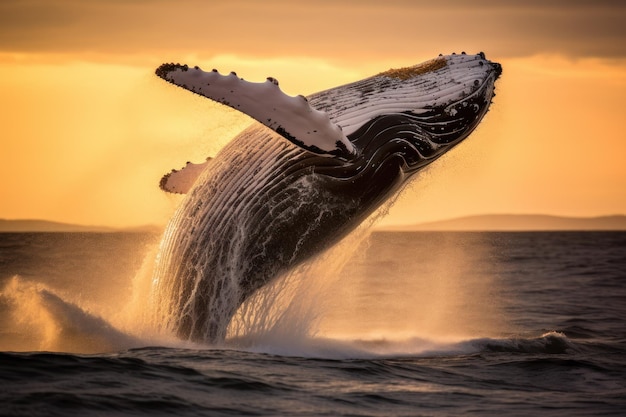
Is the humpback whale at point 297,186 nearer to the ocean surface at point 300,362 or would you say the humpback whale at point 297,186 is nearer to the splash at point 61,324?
the ocean surface at point 300,362

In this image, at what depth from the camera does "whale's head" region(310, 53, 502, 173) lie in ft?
38.3

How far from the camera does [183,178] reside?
13.3 metres

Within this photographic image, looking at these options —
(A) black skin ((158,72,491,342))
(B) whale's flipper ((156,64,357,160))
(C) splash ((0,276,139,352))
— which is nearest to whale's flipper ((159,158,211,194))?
(A) black skin ((158,72,491,342))

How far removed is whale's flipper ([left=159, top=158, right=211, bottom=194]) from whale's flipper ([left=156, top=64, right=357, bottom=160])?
8.08 feet

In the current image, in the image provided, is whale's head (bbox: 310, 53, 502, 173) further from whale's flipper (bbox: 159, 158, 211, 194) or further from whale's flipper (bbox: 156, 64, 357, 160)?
whale's flipper (bbox: 159, 158, 211, 194)

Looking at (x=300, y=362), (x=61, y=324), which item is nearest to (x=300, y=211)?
(x=300, y=362)

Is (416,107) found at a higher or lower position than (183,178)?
higher

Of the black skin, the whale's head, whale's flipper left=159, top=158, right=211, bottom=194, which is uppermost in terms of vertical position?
the whale's head

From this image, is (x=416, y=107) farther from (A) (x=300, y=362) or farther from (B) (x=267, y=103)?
(A) (x=300, y=362)

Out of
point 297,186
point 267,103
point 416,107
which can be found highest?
point 416,107

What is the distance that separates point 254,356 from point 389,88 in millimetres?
3303

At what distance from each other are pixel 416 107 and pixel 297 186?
162cm

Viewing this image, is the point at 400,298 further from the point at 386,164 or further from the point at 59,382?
the point at 59,382

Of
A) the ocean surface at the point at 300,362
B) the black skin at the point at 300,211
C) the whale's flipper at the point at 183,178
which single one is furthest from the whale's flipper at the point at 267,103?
the whale's flipper at the point at 183,178
